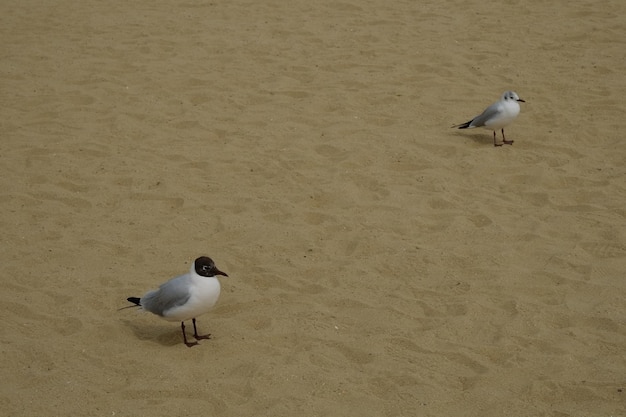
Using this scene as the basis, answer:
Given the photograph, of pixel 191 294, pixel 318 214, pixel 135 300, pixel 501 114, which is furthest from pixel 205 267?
pixel 501 114

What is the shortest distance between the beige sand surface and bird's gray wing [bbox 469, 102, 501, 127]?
0.66 feet

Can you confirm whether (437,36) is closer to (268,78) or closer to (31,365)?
(268,78)

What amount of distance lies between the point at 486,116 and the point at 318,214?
1.98 metres

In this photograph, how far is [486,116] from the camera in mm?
7148

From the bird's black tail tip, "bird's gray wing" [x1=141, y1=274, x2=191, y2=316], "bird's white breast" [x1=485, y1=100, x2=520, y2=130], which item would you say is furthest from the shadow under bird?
"bird's white breast" [x1=485, y1=100, x2=520, y2=130]

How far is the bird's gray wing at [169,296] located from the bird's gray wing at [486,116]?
359 cm

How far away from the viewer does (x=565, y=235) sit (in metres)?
5.72

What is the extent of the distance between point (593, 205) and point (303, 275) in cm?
230

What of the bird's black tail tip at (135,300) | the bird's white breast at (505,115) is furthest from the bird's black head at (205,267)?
the bird's white breast at (505,115)

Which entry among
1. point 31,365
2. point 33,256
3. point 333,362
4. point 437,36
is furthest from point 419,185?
point 437,36

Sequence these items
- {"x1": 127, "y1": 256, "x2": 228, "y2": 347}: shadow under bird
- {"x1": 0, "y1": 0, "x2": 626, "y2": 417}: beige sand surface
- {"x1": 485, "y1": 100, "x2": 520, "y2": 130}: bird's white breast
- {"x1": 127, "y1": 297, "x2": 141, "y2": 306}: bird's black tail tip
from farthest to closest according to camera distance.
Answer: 1. {"x1": 485, "y1": 100, "x2": 520, "y2": 130}: bird's white breast
2. {"x1": 127, "y1": 297, "x2": 141, "y2": 306}: bird's black tail tip
3. {"x1": 127, "y1": 256, "x2": 228, "y2": 347}: shadow under bird
4. {"x1": 0, "y1": 0, "x2": 626, "y2": 417}: beige sand surface

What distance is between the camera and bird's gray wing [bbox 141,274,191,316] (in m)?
4.41

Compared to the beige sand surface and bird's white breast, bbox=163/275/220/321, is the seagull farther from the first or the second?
bird's white breast, bbox=163/275/220/321

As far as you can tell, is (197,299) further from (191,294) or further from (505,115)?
(505,115)
